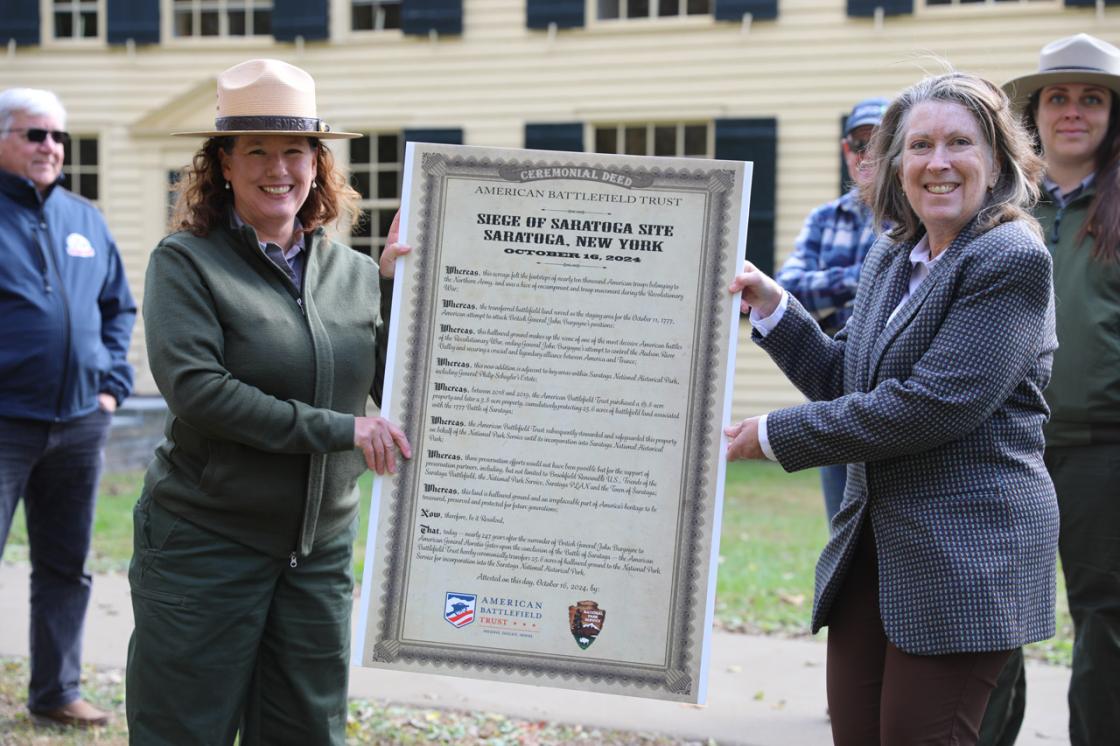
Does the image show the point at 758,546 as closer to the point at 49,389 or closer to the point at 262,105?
the point at 49,389

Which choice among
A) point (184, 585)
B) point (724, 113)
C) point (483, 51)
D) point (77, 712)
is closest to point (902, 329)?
point (184, 585)

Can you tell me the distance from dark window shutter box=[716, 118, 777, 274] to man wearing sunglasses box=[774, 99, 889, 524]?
270 inches

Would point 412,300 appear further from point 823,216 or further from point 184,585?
point 823,216

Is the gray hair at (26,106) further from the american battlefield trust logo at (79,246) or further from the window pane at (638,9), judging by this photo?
the window pane at (638,9)

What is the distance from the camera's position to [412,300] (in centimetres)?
279

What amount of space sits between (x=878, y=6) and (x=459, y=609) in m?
10.1

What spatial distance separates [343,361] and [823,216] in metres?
2.49

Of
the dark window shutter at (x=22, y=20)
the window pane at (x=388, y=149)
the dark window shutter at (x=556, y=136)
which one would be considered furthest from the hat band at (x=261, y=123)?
the dark window shutter at (x=22, y=20)

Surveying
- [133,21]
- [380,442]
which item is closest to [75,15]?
[133,21]

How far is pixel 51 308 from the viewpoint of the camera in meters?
4.37

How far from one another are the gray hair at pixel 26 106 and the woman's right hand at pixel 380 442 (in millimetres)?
2475

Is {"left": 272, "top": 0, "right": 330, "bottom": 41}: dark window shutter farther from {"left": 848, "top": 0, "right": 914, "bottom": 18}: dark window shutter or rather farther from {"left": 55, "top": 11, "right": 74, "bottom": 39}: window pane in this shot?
{"left": 848, "top": 0, "right": 914, "bottom": 18}: dark window shutter

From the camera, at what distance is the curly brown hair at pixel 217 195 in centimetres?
293

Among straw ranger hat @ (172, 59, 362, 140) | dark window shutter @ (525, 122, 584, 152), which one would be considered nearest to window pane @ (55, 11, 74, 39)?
dark window shutter @ (525, 122, 584, 152)
